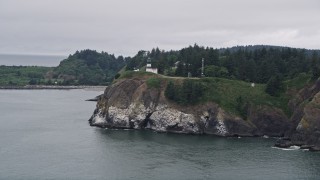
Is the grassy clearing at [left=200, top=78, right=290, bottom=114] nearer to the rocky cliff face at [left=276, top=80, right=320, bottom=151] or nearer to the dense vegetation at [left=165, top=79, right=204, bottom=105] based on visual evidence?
the dense vegetation at [left=165, top=79, right=204, bottom=105]

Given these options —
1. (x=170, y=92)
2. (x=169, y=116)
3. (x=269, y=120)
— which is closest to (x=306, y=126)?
(x=269, y=120)

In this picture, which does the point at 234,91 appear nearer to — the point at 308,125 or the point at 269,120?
the point at 269,120

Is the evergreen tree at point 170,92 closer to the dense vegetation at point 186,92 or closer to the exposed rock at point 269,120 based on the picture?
the dense vegetation at point 186,92

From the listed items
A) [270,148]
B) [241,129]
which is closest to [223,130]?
[241,129]

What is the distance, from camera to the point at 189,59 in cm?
13188

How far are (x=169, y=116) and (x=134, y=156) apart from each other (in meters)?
25.3

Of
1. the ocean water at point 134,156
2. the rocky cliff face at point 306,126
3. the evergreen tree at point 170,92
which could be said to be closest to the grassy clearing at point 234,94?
the rocky cliff face at point 306,126

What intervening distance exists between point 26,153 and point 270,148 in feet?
134

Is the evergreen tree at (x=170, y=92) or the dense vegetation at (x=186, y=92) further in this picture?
the evergreen tree at (x=170, y=92)

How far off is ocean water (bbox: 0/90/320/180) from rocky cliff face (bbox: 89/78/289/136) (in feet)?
12.1

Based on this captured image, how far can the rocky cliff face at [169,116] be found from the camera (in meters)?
102

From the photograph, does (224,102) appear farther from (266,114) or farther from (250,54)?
(250,54)

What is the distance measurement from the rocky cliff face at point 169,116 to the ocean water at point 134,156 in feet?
12.1

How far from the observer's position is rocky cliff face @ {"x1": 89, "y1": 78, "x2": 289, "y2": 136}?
336 feet
